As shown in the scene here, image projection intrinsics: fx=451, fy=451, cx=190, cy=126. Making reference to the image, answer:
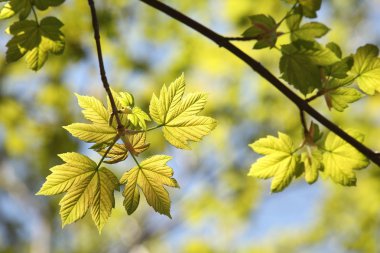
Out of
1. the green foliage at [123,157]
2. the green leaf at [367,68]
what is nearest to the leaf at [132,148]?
the green foliage at [123,157]

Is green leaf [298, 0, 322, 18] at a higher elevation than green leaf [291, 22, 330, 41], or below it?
higher

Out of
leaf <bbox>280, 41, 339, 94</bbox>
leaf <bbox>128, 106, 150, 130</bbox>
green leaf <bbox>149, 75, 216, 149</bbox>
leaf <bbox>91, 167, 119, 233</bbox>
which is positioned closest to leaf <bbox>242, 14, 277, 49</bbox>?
leaf <bbox>280, 41, 339, 94</bbox>

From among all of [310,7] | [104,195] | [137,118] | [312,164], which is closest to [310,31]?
[310,7]

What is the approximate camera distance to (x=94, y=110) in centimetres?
86

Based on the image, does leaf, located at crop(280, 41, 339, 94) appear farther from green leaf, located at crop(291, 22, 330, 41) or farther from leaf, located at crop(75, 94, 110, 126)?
leaf, located at crop(75, 94, 110, 126)

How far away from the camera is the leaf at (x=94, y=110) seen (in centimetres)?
84

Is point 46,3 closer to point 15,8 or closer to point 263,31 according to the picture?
point 15,8

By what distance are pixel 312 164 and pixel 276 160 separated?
75 millimetres

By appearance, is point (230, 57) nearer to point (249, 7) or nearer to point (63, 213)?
point (249, 7)

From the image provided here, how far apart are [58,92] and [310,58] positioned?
18.3ft

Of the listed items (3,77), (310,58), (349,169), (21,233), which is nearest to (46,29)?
(310,58)

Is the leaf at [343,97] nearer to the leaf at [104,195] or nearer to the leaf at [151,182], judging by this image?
the leaf at [151,182]

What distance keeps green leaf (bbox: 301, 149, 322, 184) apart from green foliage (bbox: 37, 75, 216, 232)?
0.79ft

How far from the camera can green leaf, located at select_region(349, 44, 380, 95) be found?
943 millimetres
